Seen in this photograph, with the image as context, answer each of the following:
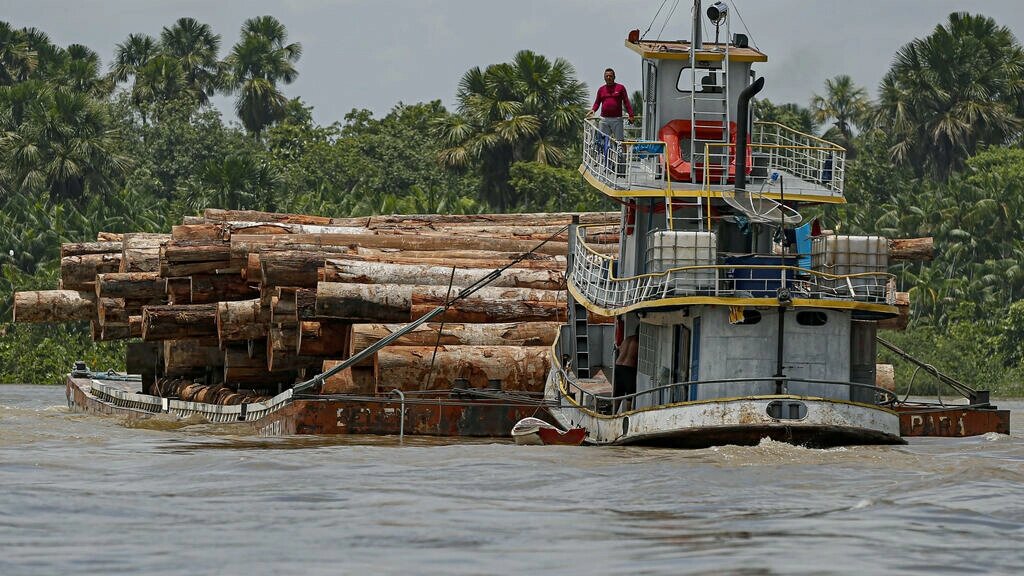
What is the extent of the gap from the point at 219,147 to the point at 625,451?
→ 58.7 m

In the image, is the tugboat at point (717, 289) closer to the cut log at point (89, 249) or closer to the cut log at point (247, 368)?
the cut log at point (247, 368)

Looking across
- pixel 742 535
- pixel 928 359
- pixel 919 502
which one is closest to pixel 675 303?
pixel 919 502

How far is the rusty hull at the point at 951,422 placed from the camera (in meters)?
28.0

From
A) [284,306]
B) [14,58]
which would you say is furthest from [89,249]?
[14,58]

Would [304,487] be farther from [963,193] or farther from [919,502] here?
[963,193]

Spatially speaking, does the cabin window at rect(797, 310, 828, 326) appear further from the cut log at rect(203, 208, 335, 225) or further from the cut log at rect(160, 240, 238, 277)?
the cut log at rect(203, 208, 335, 225)

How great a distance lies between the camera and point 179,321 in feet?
103

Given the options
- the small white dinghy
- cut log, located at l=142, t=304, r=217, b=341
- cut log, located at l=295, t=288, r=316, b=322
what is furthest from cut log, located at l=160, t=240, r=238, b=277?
the small white dinghy

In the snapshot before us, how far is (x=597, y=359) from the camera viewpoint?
2798cm

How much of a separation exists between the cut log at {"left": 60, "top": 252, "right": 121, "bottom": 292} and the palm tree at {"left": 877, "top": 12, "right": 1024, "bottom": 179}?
3932cm

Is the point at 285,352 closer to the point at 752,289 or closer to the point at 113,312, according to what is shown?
the point at 113,312

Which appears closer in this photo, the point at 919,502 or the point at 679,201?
the point at 919,502

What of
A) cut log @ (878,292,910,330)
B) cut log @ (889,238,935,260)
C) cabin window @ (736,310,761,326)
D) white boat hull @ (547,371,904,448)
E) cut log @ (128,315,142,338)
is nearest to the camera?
white boat hull @ (547,371,904,448)

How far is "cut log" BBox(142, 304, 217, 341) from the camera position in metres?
31.5
